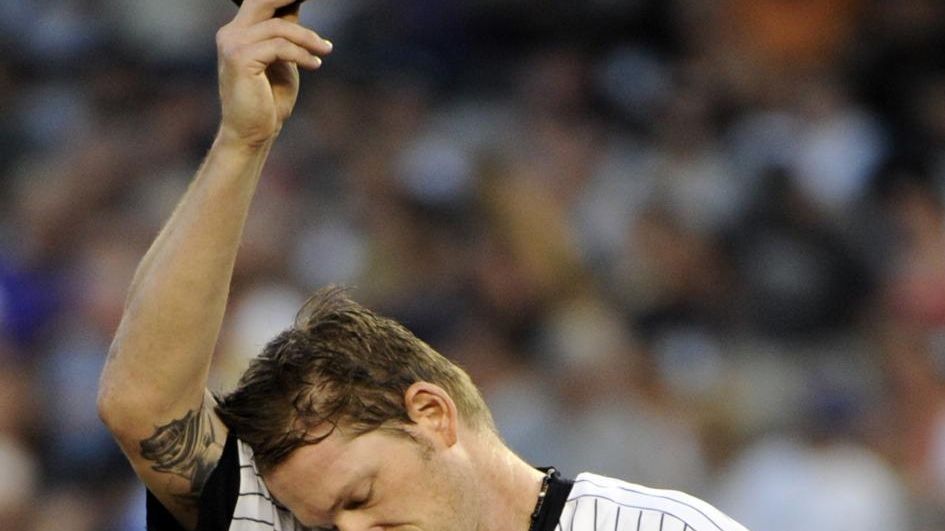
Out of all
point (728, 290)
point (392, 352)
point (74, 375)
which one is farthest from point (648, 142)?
point (392, 352)

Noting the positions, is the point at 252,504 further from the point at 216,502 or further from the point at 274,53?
the point at 274,53

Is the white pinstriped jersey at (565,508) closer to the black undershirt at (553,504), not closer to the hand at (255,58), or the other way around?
the black undershirt at (553,504)

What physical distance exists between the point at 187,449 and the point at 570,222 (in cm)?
372

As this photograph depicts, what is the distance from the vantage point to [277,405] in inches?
92.4

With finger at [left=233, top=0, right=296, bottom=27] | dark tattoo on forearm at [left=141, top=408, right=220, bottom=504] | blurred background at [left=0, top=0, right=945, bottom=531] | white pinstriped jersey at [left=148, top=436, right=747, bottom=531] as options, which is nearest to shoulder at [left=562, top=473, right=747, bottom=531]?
white pinstriped jersey at [left=148, top=436, right=747, bottom=531]

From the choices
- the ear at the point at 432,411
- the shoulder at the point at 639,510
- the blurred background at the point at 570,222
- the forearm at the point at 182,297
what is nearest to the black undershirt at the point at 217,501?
the forearm at the point at 182,297

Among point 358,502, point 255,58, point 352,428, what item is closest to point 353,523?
point 358,502

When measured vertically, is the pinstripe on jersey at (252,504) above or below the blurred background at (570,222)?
below

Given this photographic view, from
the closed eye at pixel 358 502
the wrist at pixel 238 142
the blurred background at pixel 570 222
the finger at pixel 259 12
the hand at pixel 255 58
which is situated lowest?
the closed eye at pixel 358 502

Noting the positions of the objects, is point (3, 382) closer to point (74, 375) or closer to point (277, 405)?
point (74, 375)

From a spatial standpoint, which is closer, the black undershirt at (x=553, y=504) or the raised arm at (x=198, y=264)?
the raised arm at (x=198, y=264)

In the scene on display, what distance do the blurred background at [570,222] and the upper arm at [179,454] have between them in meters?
2.56

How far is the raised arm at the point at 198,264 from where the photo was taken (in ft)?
7.23

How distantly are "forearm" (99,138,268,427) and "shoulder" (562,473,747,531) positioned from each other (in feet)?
1.97
